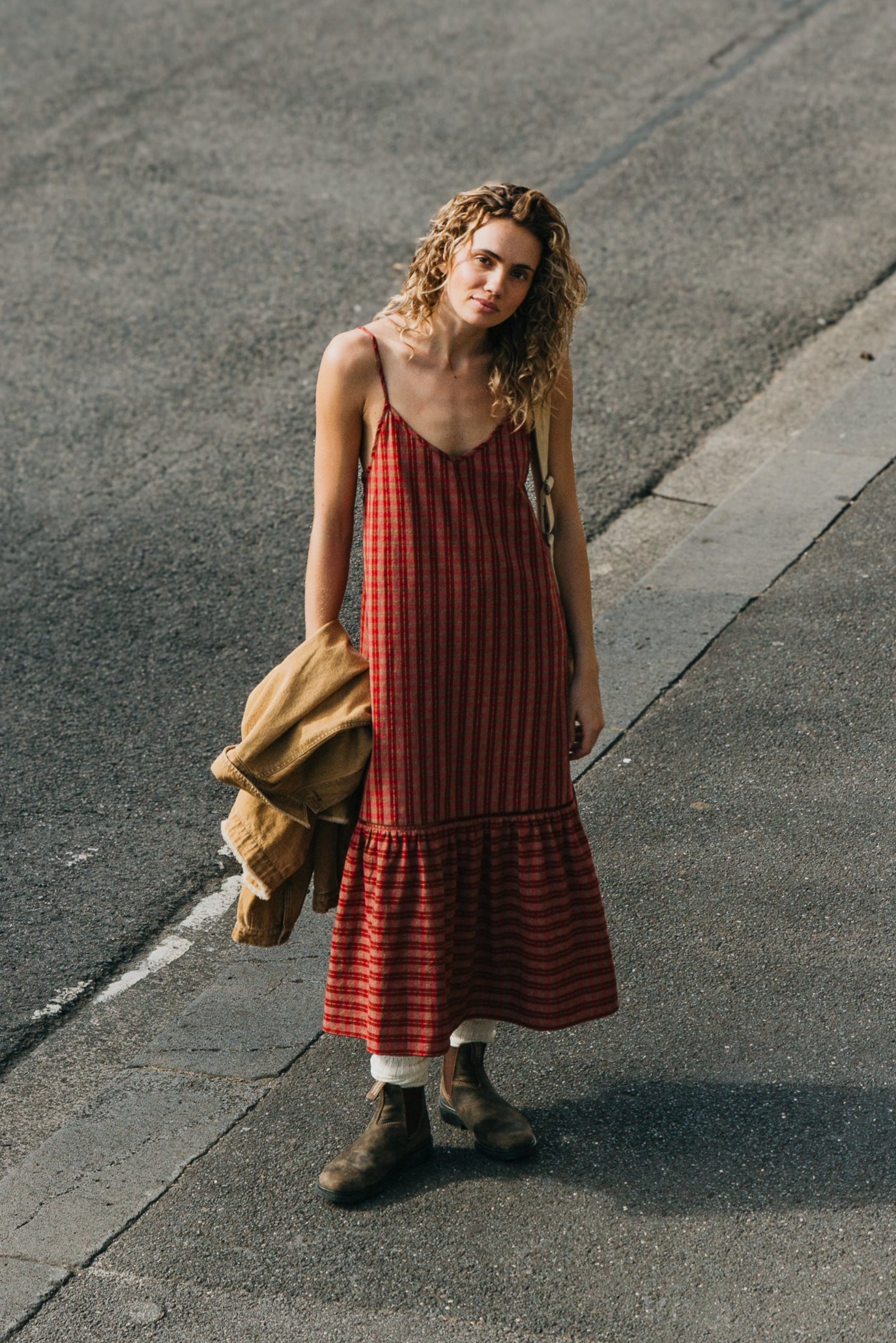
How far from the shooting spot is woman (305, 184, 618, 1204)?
3262 mm

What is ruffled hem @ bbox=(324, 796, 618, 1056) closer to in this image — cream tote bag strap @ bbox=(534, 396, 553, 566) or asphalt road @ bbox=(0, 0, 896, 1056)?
cream tote bag strap @ bbox=(534, 396, 553, 566)

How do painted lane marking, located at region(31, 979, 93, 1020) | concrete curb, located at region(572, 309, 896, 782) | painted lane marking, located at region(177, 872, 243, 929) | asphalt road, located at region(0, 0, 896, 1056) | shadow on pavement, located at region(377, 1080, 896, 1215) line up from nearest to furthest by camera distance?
shadow on pavement, located at region(377, 1080, 896, 1215), painted lane marking, located at region(31, 979, 93, 1020), painted lane marking, located at region(177, 872, 243, 929), asphalt road, located at region(0, 0, 896, 1056), concrete curb, located at region(572, 309, 896, 782)

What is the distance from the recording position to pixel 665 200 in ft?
29.6

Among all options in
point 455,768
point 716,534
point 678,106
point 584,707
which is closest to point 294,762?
point 455,768

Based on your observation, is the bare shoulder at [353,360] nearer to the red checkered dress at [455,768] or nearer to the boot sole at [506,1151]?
the red checkered dress at [455,768]

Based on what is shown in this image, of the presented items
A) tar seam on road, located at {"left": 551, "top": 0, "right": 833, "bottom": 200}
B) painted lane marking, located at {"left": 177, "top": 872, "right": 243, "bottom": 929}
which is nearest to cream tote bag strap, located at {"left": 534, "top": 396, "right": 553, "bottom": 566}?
painted lane marking, located at {"left": 177, "top": 872, "right": 243, "bottom": 929}

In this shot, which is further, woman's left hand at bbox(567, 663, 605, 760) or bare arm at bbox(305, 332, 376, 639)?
woman's left hand at bbox(567, 663, 605, 760)

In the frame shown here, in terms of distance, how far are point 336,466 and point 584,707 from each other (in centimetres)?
73

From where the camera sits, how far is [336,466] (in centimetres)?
331

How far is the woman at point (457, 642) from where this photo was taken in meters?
3.26

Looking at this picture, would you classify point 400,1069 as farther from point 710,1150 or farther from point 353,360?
point 353,360

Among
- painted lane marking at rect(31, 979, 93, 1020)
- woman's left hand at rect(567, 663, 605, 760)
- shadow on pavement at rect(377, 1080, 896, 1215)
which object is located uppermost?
woman's left hand at rect(567, 663, 605, 760)

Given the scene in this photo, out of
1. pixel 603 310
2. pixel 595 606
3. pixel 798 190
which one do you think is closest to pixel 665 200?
pixel 798 190

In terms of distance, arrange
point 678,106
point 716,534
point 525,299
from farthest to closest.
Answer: point 678,106 < point 716,534 < point 525,299
